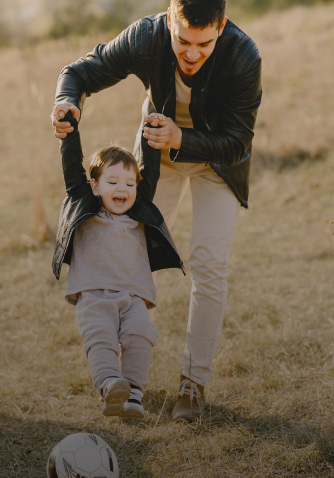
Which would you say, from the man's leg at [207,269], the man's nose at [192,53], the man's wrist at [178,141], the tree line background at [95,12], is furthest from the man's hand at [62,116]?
the tree line background at [95,12]

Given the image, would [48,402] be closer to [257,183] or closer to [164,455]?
[164,455]

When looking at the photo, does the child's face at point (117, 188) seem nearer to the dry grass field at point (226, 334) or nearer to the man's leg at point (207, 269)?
the man's leg at point (207, 269)

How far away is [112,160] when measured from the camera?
3102mm

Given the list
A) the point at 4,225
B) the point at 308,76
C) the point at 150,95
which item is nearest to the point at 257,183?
the point at 4,225

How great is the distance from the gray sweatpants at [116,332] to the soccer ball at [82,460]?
0.35 m

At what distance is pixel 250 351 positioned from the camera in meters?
4.49

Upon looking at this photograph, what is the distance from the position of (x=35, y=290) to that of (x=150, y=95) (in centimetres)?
336

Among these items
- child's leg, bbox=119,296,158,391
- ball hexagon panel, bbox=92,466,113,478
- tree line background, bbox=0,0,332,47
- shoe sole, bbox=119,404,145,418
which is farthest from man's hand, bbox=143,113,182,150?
tree line background, bbox=0,0,332,47

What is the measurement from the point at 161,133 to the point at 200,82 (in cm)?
44

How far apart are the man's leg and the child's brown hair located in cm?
52

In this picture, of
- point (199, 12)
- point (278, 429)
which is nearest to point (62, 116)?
point (199, 12)

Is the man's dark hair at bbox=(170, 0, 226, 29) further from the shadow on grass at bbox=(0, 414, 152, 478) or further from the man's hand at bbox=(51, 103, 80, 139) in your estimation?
the shadow on grass at bbox=(0, 414, 152, 478)

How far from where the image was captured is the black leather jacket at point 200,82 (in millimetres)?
3139

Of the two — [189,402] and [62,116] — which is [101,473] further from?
[62,116]
